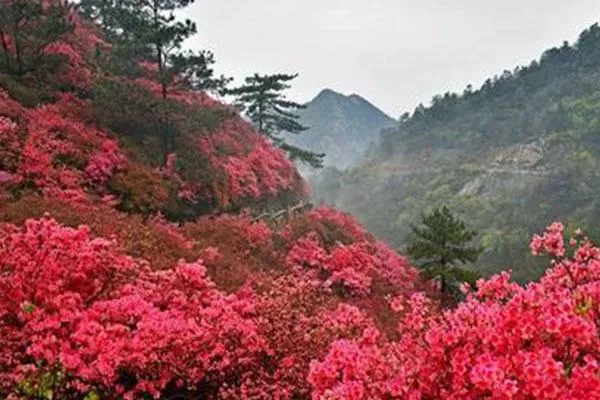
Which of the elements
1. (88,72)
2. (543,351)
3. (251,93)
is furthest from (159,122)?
(543,351)

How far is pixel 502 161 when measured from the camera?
75.2 metres

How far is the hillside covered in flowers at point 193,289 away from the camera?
524 cm

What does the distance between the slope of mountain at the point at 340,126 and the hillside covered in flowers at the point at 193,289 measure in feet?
489

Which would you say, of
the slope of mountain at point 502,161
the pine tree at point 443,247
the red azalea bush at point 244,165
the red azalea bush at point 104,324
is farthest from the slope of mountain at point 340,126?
the red azalea bush at point 104,324

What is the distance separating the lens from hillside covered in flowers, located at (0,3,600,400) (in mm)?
5238

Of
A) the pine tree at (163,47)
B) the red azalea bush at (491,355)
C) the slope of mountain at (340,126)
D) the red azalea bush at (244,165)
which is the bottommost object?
the red azalea bush at (491,355)

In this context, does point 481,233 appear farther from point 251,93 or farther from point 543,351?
point 543,351

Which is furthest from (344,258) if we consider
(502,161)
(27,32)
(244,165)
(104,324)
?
(502,161)

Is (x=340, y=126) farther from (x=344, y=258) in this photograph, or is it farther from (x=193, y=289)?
(x=193, y=289)

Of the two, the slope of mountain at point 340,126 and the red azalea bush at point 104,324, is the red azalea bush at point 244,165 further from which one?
the slope of mountain at point 340,126

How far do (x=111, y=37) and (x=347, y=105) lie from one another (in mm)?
168107

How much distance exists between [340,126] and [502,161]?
109m

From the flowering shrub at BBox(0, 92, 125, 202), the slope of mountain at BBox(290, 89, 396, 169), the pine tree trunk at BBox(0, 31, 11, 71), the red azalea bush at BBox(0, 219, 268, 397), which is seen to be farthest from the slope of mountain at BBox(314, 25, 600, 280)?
the slope of mountain at BBox(290, 89, 396, 169)

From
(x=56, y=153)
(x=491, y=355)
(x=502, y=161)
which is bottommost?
(x=491, y=355)
